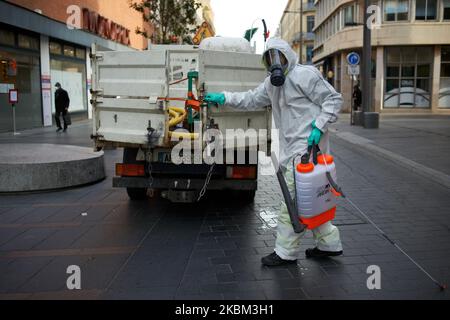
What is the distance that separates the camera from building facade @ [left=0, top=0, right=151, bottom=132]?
56.6 ft

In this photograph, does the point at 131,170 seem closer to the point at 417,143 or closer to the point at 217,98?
the point at 217,98

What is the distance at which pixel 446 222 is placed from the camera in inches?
235

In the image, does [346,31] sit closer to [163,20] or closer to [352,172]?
[163,20]

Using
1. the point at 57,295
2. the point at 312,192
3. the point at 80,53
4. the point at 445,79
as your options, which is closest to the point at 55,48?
the point at 80,53

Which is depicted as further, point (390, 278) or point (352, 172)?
point (352, 172)

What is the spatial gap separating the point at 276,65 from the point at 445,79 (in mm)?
29947

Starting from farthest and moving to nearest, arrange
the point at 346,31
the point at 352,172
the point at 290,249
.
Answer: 1. the point at 346,31
2. the point at 352,172
3. the point at 290,249

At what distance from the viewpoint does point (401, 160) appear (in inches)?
415

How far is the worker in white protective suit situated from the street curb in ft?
14.7

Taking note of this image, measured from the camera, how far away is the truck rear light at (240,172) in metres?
6.19

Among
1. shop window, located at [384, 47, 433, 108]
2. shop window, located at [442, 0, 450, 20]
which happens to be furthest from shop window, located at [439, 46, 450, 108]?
shop window, located at [442, 0, 450, 20]

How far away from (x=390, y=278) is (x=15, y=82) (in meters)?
16.9

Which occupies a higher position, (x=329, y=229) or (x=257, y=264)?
(x=329, y=229)

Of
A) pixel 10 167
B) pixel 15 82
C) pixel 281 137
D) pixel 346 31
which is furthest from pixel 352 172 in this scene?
pixel 346 31
